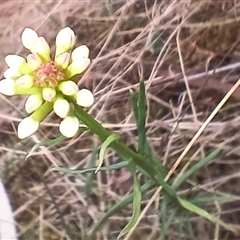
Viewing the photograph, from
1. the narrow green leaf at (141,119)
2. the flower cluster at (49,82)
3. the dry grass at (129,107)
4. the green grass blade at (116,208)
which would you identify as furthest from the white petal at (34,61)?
the dry grass at (129,107)

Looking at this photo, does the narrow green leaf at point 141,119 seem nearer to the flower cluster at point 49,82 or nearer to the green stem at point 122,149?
the green stem at point 122,149

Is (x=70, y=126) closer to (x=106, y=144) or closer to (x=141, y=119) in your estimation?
(x=106, y=144)

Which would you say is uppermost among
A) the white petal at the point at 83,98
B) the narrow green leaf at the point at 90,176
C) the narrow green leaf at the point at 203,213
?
the white petal at the point at 83,98

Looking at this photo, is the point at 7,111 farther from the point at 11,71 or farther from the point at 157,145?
the point at 11,71

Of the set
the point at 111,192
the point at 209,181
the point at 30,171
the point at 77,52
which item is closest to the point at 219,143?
the point at 209,181

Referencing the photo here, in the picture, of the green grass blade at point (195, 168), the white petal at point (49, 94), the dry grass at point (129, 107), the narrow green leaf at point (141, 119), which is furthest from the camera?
the dry grass at point (129, 107)

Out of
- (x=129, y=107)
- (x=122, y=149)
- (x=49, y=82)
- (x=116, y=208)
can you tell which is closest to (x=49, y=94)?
(x=49, y=82)

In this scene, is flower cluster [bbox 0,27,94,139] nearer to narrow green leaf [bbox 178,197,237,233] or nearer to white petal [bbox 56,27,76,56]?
white petal [bbox 56,27,76,56]
